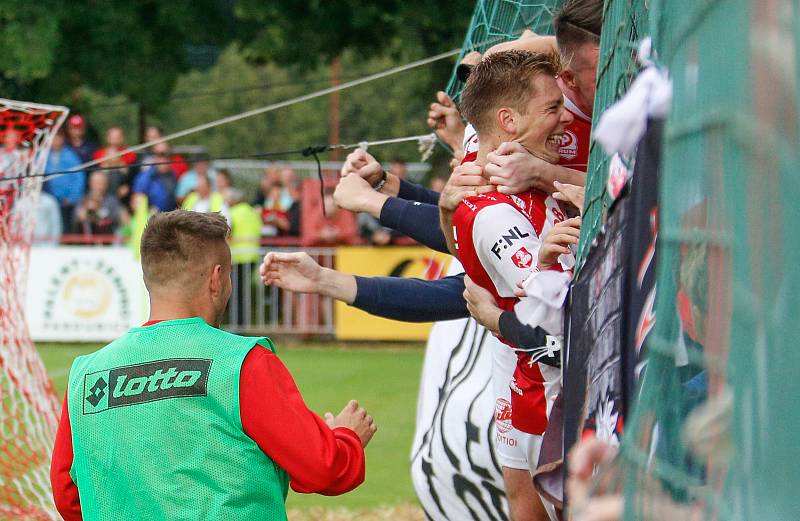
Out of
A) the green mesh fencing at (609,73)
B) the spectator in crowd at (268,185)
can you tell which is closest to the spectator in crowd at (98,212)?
the spectator in crowd at (268,185)

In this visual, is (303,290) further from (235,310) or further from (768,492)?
(235,310)

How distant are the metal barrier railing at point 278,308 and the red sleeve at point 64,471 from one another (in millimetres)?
A: 10575

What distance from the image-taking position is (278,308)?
14.2 m

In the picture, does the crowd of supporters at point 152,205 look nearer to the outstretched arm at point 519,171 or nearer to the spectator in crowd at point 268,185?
the spectator in crowd at point 268,185

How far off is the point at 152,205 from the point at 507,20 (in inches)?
393

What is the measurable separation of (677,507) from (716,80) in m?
0.56

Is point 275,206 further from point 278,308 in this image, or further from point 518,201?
point 518,201

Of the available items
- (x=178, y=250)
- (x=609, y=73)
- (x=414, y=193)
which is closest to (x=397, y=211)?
(x=414, y=193)

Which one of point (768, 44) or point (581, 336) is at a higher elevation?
point (768, 44)

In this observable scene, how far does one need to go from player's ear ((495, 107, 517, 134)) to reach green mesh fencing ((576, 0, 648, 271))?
2.10 feet

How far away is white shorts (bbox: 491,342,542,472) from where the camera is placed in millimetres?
3529

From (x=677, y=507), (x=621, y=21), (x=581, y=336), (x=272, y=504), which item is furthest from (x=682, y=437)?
(x=272, y=504)

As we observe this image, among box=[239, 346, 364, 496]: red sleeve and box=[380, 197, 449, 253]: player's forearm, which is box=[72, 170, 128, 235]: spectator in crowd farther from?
box=[239, 346, 364, 496]: red sleeve

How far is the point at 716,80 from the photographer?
1.43m
